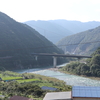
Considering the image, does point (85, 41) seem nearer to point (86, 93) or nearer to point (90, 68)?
point (90, 68)

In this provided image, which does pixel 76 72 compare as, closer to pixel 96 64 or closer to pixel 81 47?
pixel 96 64

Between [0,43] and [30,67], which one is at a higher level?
[0,43]

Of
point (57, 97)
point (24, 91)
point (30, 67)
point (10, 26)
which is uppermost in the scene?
point (10, 26)

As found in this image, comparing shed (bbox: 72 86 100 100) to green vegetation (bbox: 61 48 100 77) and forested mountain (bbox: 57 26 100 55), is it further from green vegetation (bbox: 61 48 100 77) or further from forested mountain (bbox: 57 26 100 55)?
forested mountain (bbox: 57 26 100 55)

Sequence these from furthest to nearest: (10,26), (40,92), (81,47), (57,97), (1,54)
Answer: (81,47), (10,26), (1,54), (40,92), (57,97)

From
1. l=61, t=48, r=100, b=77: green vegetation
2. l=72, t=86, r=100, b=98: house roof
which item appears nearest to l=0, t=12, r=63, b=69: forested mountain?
l=61, t=48, r=100, b=77: green vegetation

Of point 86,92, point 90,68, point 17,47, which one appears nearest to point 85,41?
point 17,47

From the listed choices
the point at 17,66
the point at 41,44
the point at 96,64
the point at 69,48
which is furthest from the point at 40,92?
the point at 69,48
